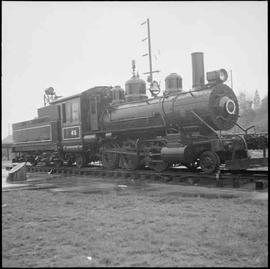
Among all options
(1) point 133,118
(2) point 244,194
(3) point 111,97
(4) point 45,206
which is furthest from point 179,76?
(4) point 45,206

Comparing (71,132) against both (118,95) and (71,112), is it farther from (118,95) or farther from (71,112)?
(118,95)

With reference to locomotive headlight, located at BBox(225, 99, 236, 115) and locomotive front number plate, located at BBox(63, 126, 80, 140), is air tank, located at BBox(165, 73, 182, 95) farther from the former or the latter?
locomotive front number plate, located at BBox(63, 126, 80, 140)

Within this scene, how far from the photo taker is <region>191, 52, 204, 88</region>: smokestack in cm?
1272

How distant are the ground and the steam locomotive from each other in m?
3.08

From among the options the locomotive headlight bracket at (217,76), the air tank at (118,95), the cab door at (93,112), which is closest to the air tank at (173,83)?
the locomotive headlight bracket at (217,76)

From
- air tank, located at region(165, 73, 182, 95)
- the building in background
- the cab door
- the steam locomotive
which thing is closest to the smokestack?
the steam locomotive

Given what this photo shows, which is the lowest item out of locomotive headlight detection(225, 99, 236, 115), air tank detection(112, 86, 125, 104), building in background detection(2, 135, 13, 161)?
building in background detection(2, 135, 13, 161)

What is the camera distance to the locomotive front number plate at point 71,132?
54.7 feet

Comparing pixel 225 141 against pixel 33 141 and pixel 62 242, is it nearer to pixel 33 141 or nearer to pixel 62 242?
pixel 62 242

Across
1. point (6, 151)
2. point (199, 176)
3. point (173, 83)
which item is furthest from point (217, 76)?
point (6, 151)

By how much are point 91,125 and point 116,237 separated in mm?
11466

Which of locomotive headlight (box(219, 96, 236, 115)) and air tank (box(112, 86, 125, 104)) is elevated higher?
air tank (box(112, 86, 125, 104))

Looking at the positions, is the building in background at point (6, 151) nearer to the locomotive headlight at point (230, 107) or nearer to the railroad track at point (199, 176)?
the railroad track at point (199, 176)

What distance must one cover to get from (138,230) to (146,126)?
829 centimetres
